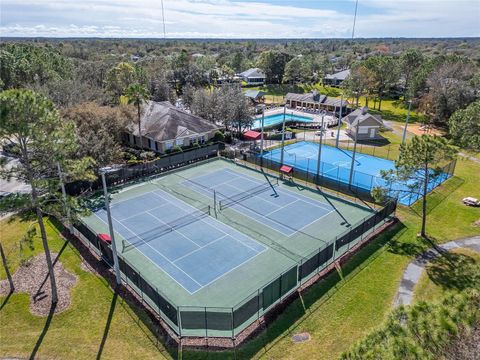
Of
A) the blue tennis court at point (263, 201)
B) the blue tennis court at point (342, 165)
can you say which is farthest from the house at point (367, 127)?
the blue tennis court at point (263, 201)

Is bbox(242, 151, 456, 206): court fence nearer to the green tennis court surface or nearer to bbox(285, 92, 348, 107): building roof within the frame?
the green tennis court surface

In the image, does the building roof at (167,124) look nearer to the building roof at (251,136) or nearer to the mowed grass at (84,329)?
the building roof at (251,136)

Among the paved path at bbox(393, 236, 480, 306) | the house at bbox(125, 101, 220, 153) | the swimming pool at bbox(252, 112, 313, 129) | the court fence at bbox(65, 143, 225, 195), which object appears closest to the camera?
the paved path at bbox(393, 236, 480, 306)

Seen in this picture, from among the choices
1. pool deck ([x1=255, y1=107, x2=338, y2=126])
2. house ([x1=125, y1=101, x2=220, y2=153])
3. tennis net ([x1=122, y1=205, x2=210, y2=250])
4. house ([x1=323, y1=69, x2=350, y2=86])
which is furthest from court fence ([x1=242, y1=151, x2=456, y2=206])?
house ([x1=323, y1=69, x2=350, y2=86])

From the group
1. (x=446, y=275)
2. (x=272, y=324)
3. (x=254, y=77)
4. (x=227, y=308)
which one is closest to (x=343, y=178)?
(x=446, y=275)

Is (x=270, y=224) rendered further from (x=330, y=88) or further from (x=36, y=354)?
(x=330, y=88)

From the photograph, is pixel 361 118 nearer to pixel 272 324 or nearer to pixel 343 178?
pixel 343 178

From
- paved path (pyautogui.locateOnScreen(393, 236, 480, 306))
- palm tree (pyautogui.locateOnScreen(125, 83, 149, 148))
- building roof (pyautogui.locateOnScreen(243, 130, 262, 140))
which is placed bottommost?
paved path (pyautogui.locateOnScreen(393, 236, 480, 306))
